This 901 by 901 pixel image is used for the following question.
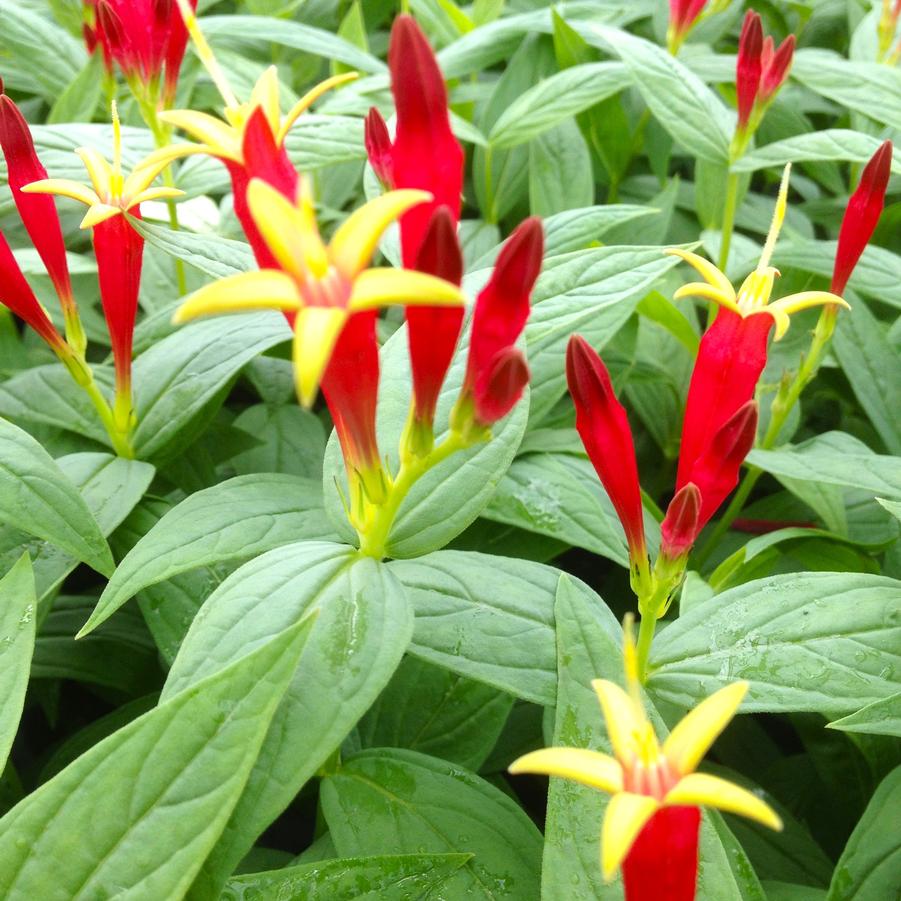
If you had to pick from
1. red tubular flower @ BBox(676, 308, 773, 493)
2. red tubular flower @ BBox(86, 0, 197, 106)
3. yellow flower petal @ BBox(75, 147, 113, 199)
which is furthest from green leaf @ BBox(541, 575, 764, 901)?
red tubular flower @ BBox(86, 0, 197, 106)

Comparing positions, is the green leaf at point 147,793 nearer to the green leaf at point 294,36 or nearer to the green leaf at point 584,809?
→ the green leaf at point 584,809

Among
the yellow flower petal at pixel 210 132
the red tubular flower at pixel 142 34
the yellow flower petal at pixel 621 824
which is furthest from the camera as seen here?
the red tubular flower at pixel 142 34

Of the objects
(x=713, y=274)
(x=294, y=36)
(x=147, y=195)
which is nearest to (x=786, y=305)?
(x=713, y=274)

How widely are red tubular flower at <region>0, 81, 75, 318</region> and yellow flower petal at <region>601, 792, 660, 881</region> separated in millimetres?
660

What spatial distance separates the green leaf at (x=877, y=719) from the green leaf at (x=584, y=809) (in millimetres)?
106

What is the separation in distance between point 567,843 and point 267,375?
614 mm

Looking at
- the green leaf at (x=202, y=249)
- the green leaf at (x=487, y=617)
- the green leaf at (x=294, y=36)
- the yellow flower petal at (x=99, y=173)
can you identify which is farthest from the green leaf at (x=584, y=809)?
→ the green leaf at (x=294, y=36)

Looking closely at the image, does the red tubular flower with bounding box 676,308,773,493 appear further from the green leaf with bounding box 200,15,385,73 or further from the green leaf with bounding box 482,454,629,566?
the green leaf with bounding box 200,15,385,73

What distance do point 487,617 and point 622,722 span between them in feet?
0.66

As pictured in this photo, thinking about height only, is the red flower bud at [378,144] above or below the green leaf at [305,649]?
above

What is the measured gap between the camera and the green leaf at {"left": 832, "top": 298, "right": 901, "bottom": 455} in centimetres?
96

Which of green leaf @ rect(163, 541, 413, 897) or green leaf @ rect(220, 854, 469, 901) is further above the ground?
green leaf @ rect(163, 541, 413, 897)

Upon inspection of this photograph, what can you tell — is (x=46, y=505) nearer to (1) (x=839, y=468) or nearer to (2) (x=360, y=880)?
(2) (x=360, y=880)

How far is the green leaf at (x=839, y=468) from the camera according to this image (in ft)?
2.52
